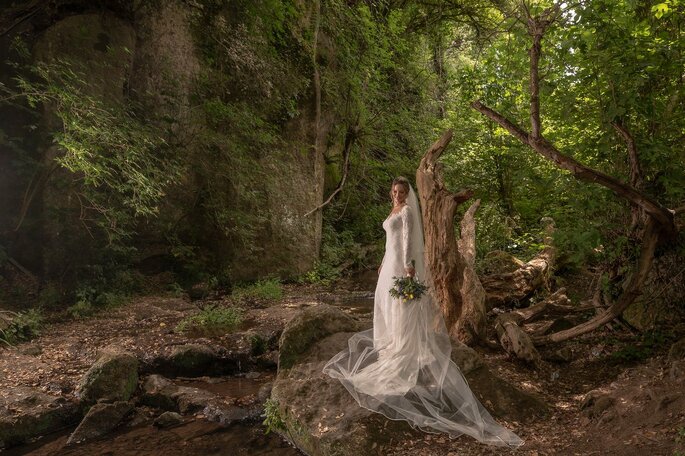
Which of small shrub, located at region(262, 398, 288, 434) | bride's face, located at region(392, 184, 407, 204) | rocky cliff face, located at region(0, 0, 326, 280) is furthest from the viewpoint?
rocky cliff face, located at region(0, 0, 326, 280)

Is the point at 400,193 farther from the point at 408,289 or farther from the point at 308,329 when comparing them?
the point at 308,329

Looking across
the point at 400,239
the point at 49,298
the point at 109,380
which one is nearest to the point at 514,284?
the point at 400,239

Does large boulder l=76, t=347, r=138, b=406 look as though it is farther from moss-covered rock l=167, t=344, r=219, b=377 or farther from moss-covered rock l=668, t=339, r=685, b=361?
moss-covered rock l=668, t=339, r=685, b=361

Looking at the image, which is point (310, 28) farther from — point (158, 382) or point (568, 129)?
point (158, 382)

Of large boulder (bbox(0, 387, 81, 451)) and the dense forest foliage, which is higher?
the dense forest foliage

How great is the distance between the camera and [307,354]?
6.04 meters

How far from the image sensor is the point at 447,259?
297 inches

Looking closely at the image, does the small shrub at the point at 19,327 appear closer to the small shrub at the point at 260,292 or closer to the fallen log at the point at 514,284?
the small shrub at the point at 260,292

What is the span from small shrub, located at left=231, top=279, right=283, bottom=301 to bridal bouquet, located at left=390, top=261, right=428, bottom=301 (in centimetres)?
724

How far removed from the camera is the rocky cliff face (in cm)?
1046

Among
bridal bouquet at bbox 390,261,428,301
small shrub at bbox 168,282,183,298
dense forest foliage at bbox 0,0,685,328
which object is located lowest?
small shrub at bbox 168,282,183,298

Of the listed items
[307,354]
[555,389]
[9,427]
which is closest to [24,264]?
[9,427]

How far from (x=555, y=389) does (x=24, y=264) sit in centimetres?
1125

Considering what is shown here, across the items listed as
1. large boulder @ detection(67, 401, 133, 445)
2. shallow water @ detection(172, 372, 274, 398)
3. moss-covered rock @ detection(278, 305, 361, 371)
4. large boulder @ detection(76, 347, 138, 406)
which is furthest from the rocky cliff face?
moss-covered rock @ detection(278, 305, 361, 371)
